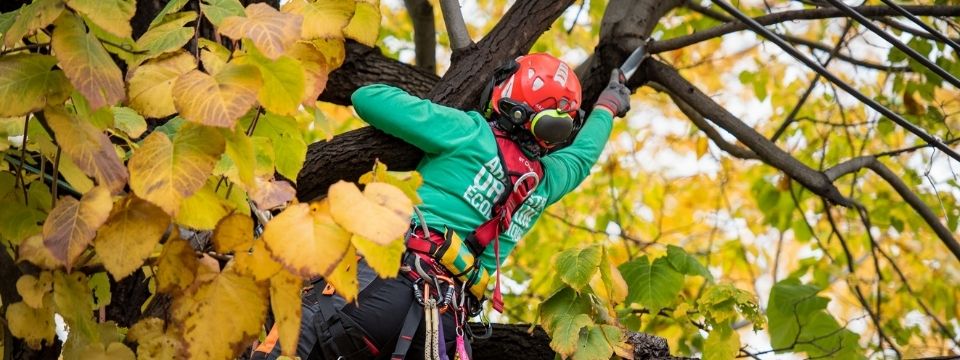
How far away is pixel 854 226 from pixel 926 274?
0.68 m

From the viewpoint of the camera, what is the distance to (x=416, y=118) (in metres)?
3.55

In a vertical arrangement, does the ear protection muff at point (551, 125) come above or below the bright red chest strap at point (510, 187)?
above

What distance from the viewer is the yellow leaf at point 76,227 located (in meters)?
1.73

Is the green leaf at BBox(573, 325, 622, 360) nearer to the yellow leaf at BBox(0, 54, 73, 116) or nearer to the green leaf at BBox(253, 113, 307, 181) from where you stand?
the green leaf at BBox(253, 113, 307, 181)

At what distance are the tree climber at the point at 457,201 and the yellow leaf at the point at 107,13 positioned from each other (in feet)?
4.30

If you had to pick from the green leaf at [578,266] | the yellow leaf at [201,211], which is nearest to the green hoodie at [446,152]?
the green leaf at [578,266]

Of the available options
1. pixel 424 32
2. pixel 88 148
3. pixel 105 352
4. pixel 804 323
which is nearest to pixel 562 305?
pixel 105 352

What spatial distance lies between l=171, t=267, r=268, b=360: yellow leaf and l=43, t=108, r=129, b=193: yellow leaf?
23 centimetres

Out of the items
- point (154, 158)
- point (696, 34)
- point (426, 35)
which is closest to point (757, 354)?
point (696, 34)

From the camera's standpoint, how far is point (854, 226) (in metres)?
8.46

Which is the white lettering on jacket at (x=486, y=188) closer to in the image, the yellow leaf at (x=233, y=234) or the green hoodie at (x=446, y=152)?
the green hoodie at (x=446, y=152)

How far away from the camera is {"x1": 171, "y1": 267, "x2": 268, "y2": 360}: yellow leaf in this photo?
1762 mm

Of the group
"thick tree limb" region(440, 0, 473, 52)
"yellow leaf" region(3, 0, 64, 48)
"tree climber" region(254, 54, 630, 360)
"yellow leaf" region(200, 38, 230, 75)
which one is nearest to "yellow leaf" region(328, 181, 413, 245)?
"yellow leaf" region(200, 38, 230, 75)

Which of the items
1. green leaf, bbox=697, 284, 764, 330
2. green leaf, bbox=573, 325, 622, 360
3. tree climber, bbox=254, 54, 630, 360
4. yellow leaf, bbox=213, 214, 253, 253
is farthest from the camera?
green leaf, bbox=697, 284, 764, 330
